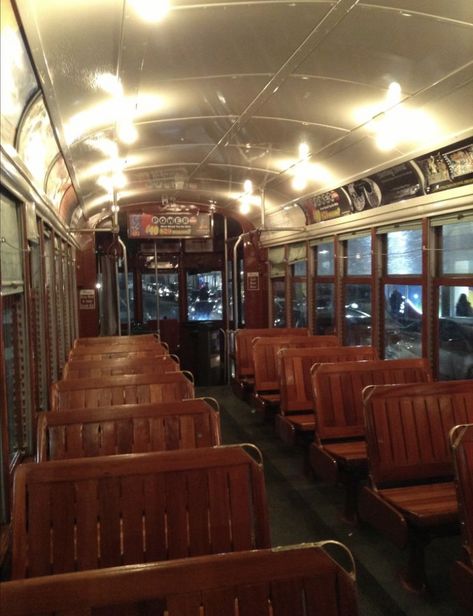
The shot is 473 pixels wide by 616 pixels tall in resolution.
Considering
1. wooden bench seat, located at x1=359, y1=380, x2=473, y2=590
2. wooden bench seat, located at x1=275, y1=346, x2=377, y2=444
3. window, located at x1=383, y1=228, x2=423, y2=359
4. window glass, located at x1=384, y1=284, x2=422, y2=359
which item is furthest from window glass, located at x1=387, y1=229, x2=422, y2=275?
wooden bench seat, located at x1=359, y1=380, x2=473, y2=590

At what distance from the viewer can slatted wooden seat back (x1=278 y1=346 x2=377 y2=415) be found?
5098 mm

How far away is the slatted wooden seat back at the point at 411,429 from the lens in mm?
3234

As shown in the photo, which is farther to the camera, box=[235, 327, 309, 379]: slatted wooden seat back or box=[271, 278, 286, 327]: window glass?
box=[271, 278, 286, 327]: window glass

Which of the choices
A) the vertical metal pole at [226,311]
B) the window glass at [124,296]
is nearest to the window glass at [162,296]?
the window glass at [124,296]

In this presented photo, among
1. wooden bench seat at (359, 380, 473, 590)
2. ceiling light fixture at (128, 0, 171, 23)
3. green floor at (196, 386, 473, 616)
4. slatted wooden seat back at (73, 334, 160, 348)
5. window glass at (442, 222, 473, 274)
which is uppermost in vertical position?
ceiling light fixture at (128, 0, 171, 23)

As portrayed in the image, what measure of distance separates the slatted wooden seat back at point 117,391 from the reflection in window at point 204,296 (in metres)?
7.77

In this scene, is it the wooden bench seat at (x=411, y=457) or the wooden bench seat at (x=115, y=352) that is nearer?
the wooden bench seat at (x=411, y=457)

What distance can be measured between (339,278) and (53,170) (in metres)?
3.98

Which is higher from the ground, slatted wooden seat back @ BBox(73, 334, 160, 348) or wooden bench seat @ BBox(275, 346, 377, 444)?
slatted wooden seat back @ BBox(73, 334, 160, 348)

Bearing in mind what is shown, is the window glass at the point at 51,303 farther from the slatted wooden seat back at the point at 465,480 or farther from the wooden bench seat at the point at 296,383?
the slatted wooden seat back at the point at 465,480

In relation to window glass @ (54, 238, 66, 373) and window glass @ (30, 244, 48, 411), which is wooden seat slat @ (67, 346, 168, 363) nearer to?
window glass @ (54, 238, 66, 373)

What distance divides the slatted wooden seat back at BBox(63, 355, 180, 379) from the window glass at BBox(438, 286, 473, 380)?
2615mm

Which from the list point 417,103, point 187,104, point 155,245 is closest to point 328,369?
point 417,103

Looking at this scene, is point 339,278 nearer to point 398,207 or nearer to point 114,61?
point 398,207
